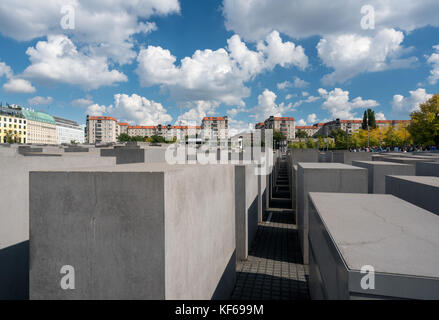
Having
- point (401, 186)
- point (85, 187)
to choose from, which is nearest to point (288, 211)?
point (401, 186)

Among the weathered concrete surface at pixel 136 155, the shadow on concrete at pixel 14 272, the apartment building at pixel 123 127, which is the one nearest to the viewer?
the shadow on concrete at pixel 14 272

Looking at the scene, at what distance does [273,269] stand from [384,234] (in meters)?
5.74

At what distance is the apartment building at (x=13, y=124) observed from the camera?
9825cm

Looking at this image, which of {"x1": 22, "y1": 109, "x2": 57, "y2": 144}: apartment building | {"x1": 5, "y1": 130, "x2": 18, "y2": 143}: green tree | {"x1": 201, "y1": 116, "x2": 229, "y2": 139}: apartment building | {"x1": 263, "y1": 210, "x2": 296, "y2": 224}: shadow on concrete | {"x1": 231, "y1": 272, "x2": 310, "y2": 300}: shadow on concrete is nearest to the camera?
{"x1": 231, "y1": 272, "x2": 310, "y2": 300}: shadow on concrete

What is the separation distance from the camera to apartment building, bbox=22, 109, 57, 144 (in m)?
116

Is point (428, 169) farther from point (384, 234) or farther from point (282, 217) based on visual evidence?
point (282, 217)

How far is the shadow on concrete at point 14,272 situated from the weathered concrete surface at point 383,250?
240 inches

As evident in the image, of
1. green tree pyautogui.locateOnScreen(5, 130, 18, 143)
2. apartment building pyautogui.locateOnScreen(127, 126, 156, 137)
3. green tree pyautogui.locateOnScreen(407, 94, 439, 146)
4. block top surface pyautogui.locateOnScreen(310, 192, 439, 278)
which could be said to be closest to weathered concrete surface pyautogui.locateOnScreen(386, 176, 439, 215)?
block top surface pyautogui.locateOnScreen(310, 192, 439, 278)

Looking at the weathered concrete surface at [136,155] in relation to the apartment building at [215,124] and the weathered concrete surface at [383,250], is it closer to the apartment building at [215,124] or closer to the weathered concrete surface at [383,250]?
the weathered concrete surface at [383,250]

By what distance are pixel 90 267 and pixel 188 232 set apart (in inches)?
48.2

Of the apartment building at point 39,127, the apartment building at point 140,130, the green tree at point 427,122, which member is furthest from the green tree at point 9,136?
the green tree at point 427,122

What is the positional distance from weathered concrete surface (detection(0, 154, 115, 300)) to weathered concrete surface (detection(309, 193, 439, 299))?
20.1 feet

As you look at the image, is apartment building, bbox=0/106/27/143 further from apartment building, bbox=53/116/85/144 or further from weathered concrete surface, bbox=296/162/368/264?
weathered concrete surface, bbox=296/162/368/264

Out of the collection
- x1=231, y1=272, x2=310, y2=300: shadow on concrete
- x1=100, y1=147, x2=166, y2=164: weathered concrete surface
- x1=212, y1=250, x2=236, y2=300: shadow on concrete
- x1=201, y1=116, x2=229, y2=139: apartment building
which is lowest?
x1=231, y1=272, x2=310, y2=300: shadow on concrete
